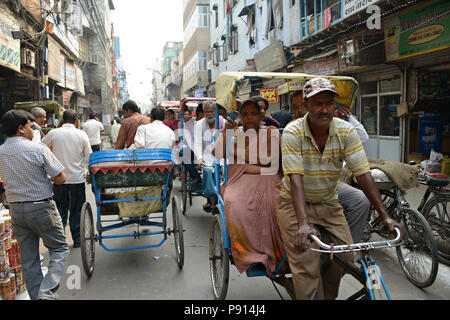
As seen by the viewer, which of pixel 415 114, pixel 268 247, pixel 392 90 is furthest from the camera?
pixel 392 90

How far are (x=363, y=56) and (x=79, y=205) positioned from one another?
8.32 metres

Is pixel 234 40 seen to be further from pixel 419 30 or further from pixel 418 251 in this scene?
pixel 418 251

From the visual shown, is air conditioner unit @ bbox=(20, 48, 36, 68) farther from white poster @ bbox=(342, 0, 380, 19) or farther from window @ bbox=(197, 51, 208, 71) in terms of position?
window @ bbox=(197, 51, 208, 71)

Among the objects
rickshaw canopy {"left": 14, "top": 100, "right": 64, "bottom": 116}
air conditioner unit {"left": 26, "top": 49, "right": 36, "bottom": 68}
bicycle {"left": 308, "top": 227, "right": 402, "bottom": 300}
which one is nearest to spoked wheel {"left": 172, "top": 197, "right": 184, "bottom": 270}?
bicycle {"left": 308, "top": 227, "right": 402, "bottom": 300}

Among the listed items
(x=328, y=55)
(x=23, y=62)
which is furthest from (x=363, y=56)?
(x=23, y=62)

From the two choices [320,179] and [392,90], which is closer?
[320,179]

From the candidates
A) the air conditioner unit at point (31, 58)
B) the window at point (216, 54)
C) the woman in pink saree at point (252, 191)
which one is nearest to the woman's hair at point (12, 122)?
the woman in pink saree at point (252, 191)

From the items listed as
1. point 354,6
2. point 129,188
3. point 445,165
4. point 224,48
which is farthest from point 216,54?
point 129,188

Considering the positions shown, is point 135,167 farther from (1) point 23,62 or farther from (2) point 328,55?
(2) point 328,55

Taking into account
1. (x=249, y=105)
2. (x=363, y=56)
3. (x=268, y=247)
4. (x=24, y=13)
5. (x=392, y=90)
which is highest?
(x=24, y=13)

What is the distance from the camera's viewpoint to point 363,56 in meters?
9.80

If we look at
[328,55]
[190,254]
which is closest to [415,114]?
[328,55]

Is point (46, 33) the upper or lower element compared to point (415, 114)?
upper

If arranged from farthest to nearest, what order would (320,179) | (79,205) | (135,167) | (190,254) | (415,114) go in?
1. (415,114)
2. (79,205)
3. (190,254)
4. (135,167)
5. (320,179)
